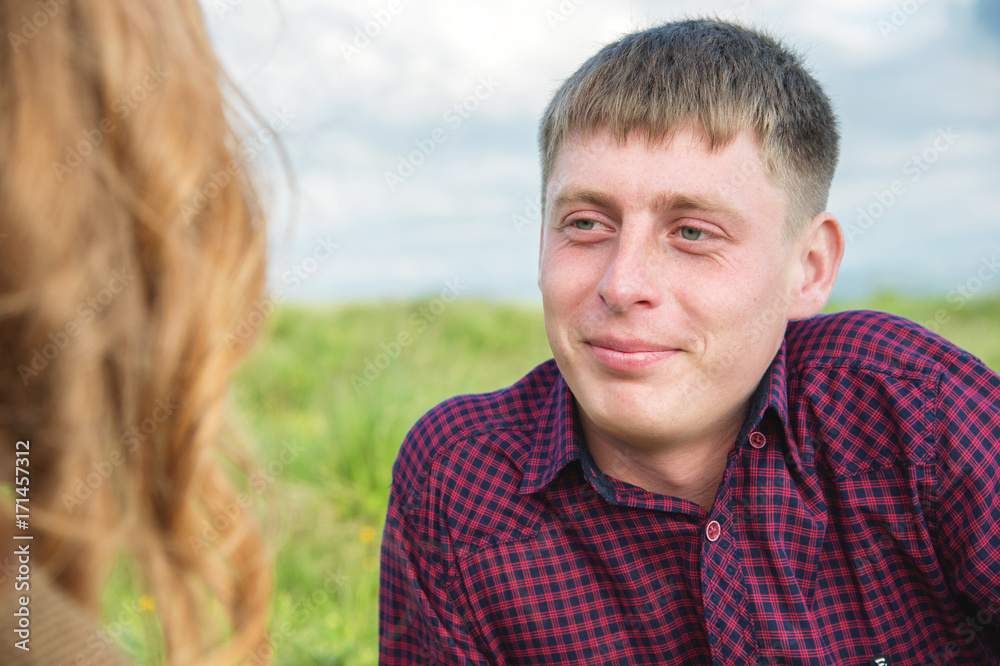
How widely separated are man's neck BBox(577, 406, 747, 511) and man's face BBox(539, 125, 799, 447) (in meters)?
0.07

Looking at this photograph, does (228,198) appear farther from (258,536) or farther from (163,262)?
(258,536)

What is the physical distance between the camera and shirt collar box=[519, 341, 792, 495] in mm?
1970

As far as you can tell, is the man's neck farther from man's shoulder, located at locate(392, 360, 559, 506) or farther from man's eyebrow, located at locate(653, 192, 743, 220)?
man's eyebrow, located at locate(653, 192, 743, 220)

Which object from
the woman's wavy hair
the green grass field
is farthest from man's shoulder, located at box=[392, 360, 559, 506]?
the woman's wavy hair

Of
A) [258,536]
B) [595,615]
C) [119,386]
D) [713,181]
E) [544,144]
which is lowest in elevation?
[595,615]

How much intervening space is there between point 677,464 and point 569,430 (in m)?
0.27

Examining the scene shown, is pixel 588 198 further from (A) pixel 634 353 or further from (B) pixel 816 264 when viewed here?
(B) pixel 816 264

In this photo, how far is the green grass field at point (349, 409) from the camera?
10.3ft

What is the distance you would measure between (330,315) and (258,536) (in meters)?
6.01

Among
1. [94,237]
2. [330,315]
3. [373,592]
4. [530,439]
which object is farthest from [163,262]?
[330,315]

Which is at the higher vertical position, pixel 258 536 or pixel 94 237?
pixel 94 237

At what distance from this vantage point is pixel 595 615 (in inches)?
77.5

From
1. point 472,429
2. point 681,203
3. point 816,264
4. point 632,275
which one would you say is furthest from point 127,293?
point 816,264

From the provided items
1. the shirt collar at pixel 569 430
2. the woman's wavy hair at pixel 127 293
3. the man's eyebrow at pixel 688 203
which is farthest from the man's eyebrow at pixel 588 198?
the woman's wavy hair at pixel 127 293
